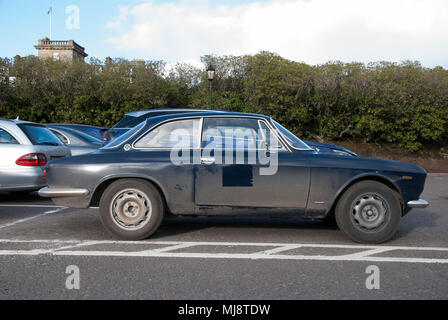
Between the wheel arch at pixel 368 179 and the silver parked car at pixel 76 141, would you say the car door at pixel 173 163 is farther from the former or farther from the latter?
Result: the silver parked car at pixel 76 141

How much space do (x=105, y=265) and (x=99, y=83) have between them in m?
16.1

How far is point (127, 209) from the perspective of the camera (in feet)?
14.6

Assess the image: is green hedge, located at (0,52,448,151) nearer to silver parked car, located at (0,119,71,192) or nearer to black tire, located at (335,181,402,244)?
silver parked car, located at (0,119,71,192)

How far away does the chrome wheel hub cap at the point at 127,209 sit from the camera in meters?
4.45

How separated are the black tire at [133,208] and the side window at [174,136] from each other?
20.5 inches

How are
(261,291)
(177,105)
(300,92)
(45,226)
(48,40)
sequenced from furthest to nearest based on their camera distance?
(48,40), (177,105), (300,92), (45,226), (261,291)

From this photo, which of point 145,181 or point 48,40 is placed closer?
point 145,181

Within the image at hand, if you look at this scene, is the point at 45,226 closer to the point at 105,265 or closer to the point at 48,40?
the point at 105,265

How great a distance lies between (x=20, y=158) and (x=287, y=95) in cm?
1311

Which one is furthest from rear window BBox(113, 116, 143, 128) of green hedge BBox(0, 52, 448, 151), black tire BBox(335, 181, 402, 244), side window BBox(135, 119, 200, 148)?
green hedge BBox(0, 52, 448, 151)

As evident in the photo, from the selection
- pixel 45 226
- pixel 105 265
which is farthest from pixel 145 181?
pixel 45 226

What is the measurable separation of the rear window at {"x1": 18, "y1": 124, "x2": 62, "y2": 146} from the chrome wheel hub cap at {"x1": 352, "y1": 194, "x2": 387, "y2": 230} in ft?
18.5

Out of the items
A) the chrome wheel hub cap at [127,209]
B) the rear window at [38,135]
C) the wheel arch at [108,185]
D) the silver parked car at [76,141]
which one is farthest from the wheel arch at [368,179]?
the silver parked car at [76,141]

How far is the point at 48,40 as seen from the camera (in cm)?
5212
